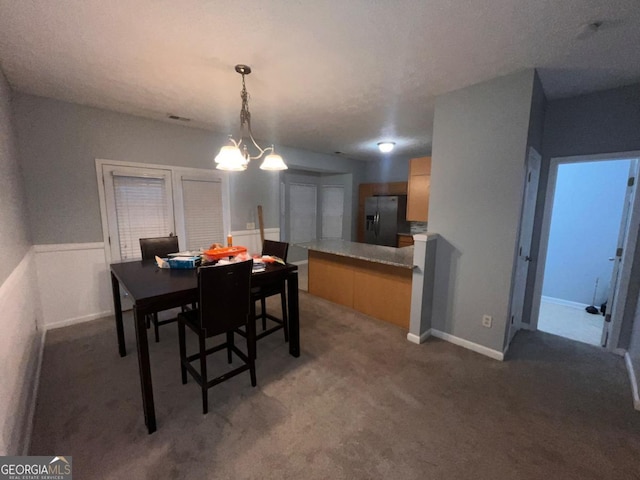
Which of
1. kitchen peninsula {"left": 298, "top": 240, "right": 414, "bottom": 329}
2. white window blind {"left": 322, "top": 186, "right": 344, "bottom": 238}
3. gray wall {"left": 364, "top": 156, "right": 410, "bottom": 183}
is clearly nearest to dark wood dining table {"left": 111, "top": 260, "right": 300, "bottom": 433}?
kitchen peninsula {"left": 298, "top": 240, "right": 414, "bottom": 329}

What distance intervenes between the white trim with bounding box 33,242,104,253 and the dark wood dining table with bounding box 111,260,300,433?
A: 1.16 metres

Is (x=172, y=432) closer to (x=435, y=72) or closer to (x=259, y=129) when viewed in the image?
(x=435, y=72)

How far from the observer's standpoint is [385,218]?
226 inches

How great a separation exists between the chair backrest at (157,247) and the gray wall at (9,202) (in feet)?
2.87

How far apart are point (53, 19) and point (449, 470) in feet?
11.4

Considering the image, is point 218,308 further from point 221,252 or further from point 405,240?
point 405,240

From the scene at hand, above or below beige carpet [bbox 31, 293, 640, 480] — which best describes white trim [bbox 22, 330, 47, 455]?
above

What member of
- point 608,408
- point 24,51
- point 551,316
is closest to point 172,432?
point 24,51

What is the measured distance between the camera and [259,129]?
13.0ft

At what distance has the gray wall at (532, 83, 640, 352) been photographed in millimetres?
2432

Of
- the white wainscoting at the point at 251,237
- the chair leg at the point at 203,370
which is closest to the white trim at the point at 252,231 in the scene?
the white wainscoting at the point at 251,237

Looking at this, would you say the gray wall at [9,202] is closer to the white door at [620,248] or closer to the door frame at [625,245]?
the door frame at [625,245]

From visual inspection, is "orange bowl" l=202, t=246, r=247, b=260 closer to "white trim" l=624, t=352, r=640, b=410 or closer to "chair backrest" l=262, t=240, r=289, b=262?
"chair backrest" l=262, t=240, r=289, b=262

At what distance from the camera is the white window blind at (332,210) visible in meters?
6.66
